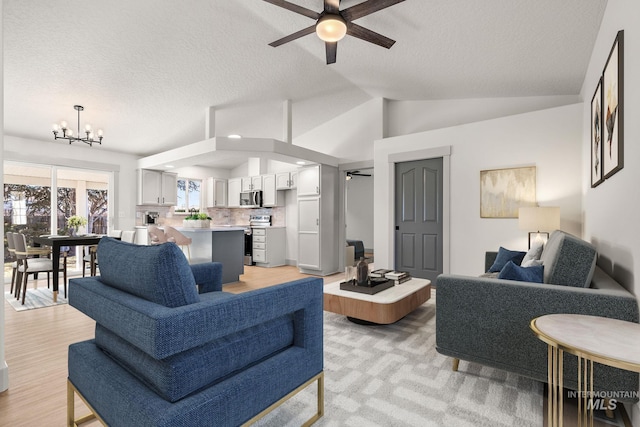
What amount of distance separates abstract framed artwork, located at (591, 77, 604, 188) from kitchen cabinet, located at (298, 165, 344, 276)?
13.2 feet

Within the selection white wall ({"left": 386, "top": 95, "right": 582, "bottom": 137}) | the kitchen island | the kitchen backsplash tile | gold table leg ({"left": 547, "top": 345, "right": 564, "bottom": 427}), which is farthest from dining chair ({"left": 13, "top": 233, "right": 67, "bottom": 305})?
white wall ({"left": 386, "top": 95, "right": 582, "bottom": 137})

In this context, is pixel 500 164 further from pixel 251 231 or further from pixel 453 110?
pixel 251 231

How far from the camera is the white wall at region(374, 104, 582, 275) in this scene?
151 inches

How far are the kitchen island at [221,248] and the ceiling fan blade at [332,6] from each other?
11.8 feet

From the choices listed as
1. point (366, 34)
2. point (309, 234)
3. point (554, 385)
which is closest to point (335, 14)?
point (366, 34)

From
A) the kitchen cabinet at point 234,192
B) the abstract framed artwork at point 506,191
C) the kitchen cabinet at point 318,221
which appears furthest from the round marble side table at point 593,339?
the kitchen cabinet at point 234,192

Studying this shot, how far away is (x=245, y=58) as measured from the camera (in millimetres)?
4059

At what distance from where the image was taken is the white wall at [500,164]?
12.6 feet

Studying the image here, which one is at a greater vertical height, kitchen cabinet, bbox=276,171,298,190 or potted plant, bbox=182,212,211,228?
kitchen cabinet, bbox=276,171,298,190

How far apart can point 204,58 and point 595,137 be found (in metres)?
4.19

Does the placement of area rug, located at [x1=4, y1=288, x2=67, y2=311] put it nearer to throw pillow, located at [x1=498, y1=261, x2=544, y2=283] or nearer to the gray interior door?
the gray interior door

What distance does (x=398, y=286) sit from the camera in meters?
3.41

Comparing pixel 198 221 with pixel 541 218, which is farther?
pixel 198 221

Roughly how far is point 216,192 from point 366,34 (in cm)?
617
